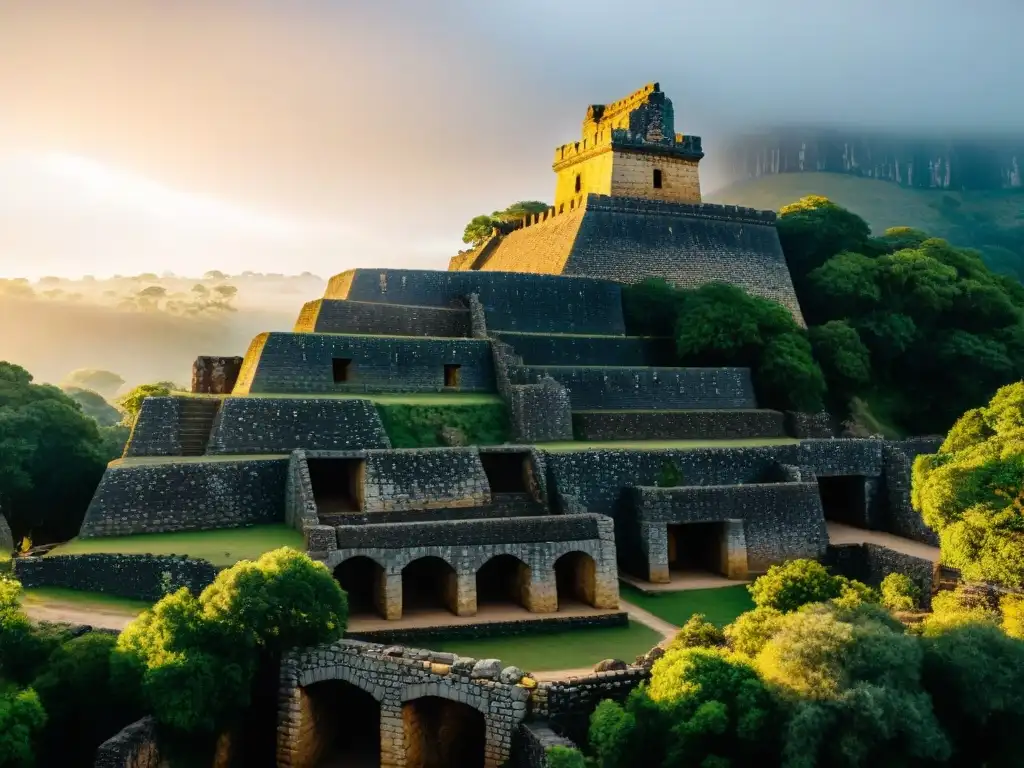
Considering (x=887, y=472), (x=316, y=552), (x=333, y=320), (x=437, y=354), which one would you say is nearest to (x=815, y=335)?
(x=887, y=472)

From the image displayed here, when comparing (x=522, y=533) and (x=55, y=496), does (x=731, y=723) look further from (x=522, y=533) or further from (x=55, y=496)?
(x=55, y=496)

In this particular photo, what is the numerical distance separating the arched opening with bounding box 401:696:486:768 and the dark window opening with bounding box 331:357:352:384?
32.6ft

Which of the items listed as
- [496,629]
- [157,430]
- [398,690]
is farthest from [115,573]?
[496,629]

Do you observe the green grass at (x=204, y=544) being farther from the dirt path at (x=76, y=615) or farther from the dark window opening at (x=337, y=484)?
the dark window opening at (x=337, y=484)

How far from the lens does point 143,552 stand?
Result: 14.0 m

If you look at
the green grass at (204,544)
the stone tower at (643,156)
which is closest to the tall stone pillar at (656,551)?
the green grass at (204,544)

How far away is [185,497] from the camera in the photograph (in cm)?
1571

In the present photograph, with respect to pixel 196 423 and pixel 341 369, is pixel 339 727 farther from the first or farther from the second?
pixel 341 369

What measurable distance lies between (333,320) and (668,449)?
8834 millimetres

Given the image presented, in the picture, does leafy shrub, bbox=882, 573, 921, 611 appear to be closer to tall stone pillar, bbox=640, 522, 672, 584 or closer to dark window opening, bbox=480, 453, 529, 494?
tall stone pillar, bbox=640, 522, 672, 584

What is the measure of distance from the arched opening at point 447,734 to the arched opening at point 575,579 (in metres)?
3.78

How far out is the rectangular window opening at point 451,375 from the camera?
70.4 ft

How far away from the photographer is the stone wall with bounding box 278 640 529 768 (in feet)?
36.0

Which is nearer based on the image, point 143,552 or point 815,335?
point 143,552
